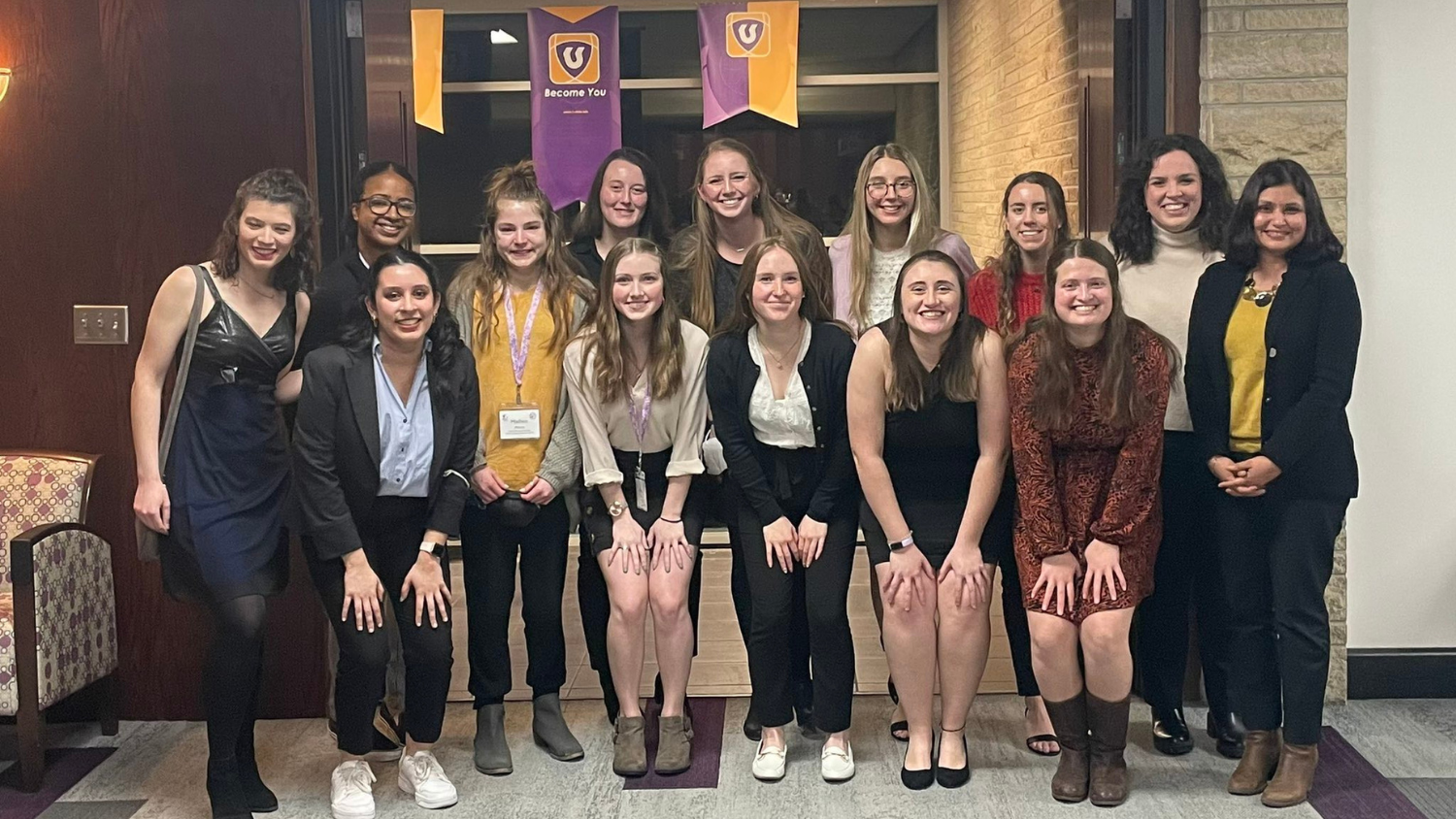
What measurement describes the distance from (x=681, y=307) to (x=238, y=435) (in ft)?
3.84

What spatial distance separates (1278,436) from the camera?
120 inches

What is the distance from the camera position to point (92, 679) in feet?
12.0

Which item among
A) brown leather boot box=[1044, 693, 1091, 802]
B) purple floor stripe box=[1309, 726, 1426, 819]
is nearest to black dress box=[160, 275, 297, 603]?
brown leather boot box=[1044, 693, 1091, 802]

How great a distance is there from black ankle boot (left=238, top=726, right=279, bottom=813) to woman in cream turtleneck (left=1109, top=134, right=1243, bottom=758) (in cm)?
225

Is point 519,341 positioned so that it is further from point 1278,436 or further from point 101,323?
point 1278,436

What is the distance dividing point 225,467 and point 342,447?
28 centimetres

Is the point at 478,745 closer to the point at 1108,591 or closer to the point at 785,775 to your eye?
the point at 785,775

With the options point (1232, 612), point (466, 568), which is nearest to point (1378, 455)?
point (1232, 612)

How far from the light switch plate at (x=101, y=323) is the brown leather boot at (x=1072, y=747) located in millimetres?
2684

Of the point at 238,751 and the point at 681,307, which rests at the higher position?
the point at 681,307

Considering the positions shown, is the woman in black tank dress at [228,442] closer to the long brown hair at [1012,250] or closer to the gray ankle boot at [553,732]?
the gray ankle boot at [553,732]

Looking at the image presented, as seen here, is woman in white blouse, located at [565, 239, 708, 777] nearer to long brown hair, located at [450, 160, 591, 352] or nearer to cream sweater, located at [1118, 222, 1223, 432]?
long brown hair, located at [450, 160, 591, 352]

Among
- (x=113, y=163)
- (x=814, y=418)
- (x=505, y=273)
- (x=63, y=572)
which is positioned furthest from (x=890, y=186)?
(x=63, y=572)

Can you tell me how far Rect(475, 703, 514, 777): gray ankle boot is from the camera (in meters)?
3.42
